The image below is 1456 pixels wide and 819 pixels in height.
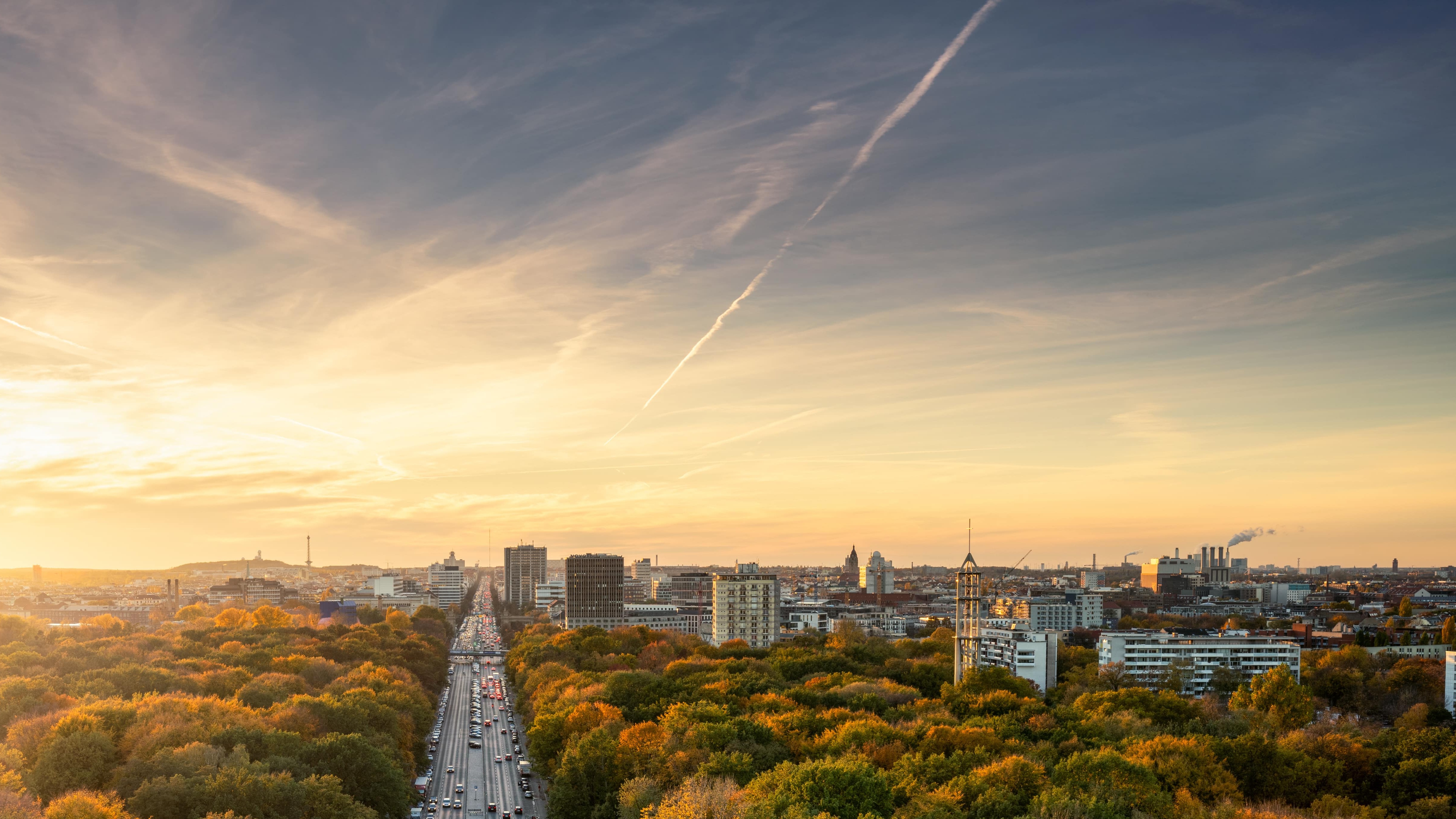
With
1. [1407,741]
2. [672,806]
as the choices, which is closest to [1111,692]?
[1407,741]

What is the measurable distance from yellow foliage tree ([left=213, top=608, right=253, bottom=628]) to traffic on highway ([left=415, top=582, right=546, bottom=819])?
41.2 meters

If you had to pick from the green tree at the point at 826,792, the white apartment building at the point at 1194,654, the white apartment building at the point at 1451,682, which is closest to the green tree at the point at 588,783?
the green tree at the point at 826,792

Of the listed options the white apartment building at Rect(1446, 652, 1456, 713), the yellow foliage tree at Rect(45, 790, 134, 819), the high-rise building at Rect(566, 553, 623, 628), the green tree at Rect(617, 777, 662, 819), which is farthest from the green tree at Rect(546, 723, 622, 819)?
the high-rise building at Rect(566, 553, 623, 628)

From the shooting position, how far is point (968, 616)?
319ft

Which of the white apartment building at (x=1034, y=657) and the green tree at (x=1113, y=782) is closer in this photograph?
the green tree at (x=1113, y=782)

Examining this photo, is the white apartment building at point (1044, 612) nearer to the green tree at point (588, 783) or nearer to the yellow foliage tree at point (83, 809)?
the green tree at point (588, 783)

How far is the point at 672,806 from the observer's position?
4153 cm

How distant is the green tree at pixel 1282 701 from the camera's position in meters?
74.6

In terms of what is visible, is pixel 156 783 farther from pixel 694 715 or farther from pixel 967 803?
pixel 967 803

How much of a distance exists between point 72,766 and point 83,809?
1470 cm

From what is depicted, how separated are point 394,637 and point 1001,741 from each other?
313 feet

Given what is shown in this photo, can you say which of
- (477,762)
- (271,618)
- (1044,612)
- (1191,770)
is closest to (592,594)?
(271,618)

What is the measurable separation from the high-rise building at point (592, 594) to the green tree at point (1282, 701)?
11256 cm

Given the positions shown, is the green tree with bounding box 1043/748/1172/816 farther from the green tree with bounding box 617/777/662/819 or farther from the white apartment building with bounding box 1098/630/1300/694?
the white apartment building with bounding box 1098/630/1300/694
